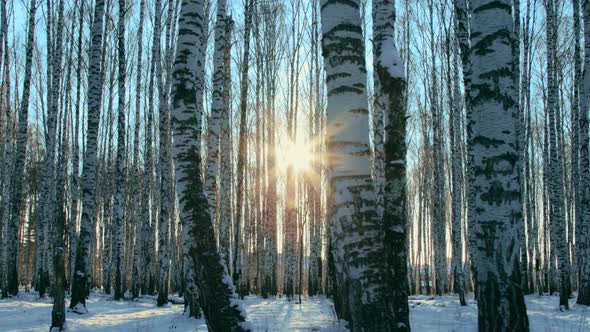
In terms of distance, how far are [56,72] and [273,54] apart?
34.7ft

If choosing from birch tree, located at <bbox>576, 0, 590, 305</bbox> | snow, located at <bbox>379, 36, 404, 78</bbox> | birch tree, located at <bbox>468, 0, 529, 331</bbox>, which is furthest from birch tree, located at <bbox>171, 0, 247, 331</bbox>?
birch tree, located at <bbox>576, 0, 590, 305</bbox>

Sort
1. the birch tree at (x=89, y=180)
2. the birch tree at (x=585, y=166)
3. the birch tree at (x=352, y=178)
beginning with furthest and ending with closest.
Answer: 1. the birch tree at (x=585, y=166)
2. the birch tree at (x=89, y=180)
3. the birch tree at (x=352, y=178)

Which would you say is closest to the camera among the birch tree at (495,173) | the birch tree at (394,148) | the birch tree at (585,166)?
the birch tree at (495,173)

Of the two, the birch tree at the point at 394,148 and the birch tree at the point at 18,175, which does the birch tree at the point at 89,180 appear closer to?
the birch tree at the point at 18,175

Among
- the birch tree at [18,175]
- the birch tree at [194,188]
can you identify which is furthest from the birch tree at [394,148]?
the birch tree at [18,175]

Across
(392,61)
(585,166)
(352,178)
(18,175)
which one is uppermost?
(392,61)

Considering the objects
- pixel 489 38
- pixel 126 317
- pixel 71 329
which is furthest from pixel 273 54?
pixel 489 38

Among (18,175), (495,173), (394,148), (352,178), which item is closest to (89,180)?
(18,175)

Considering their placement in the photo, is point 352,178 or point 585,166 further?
point 585,166

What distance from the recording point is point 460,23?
33.5ft

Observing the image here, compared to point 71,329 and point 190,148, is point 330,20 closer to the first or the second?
point 190,148

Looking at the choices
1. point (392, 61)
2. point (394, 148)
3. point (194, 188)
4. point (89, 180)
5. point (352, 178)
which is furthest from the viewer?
point (89, 180)

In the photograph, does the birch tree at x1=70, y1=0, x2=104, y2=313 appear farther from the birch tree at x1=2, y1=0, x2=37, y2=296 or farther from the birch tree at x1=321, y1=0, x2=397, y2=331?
the birch tree at x1=321, y1=0, x2=397, y2=331

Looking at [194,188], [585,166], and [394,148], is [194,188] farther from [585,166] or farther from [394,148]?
[585,166]
